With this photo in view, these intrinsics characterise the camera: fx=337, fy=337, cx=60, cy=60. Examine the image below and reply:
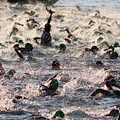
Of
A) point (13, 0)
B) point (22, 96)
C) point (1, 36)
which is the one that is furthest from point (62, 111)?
point (13, 0)

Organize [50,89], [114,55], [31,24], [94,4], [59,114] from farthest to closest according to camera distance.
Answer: [94,4], [31,24], [114,55], [50,89], [59,114]

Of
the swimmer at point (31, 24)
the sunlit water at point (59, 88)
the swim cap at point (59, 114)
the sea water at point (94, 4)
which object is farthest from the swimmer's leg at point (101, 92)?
the sea water at point (94, 4)

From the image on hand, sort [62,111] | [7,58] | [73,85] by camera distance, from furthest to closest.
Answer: [7,58] < [73,85] < [62,111]

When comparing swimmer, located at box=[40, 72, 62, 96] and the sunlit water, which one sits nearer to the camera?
the sunlit water

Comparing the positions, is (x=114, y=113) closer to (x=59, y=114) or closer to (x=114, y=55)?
(x=59, y=114)

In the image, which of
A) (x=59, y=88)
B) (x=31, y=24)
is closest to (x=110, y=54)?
(x=59, y=88)

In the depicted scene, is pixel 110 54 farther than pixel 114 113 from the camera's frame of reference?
Yes

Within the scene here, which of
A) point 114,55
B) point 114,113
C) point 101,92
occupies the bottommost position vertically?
point 114,113

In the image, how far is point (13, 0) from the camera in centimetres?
1716

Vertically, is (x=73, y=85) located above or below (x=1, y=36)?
below

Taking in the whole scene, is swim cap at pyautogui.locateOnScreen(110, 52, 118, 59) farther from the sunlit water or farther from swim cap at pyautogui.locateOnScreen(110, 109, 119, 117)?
swim cap at pyautogui.locateOnScreen(110, 109, 119, 117)

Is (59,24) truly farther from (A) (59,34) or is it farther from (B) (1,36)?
(B) (1,36)

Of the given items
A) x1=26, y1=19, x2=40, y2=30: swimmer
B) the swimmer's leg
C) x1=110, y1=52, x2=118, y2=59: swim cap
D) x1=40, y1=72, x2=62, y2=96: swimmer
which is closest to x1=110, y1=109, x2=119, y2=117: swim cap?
the swimmer's leg

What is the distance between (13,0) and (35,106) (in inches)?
574
